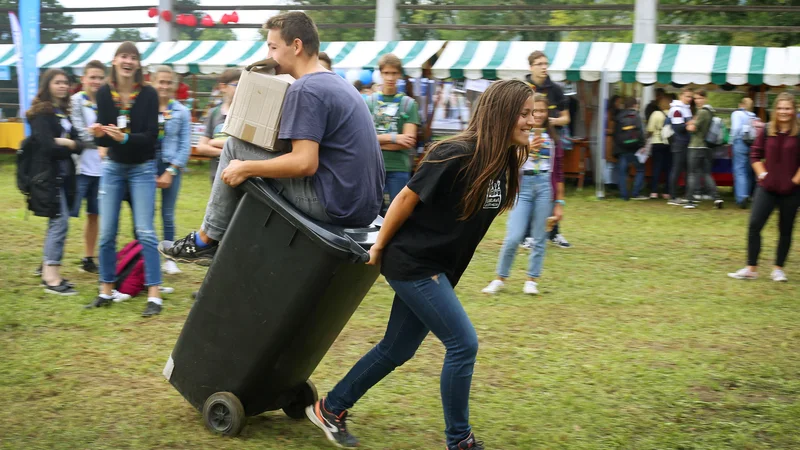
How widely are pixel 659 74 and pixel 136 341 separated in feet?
35.6

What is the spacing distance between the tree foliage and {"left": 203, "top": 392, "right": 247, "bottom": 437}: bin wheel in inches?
820

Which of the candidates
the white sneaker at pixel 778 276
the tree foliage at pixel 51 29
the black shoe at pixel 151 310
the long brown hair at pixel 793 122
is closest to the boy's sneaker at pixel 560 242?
the white sneaker at pixel 778 276

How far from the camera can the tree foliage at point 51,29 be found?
22344 mm

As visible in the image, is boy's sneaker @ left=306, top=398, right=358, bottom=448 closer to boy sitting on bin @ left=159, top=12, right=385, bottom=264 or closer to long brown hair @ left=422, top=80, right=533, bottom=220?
boy sitting on bin @ left=159, top=12, right=385, bottom=264

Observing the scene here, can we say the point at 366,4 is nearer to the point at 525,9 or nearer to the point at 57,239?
the point at 525,9

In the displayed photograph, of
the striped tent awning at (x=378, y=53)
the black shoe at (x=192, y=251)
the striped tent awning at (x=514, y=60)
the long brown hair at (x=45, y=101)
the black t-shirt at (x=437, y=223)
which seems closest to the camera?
the black t-shirt at (x=437, y=223)

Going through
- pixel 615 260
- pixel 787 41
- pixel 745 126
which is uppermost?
pixel 787 41

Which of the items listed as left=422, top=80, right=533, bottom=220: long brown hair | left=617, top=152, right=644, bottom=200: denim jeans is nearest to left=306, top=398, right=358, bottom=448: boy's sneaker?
left=422, top=80, right=533, bottom=220: long brown hair

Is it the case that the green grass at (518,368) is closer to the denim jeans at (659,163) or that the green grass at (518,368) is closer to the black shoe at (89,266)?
the black shoe at (89,266)

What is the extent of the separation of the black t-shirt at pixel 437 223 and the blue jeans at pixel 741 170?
10783 mm

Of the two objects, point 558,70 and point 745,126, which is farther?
point 558,70

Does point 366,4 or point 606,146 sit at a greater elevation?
point 366,4

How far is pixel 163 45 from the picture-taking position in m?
18.5

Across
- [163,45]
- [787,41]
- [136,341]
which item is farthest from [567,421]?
[163,45]
